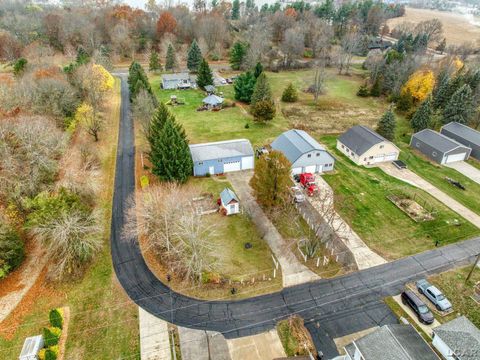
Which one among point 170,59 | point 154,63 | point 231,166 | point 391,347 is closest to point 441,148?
point 231,166

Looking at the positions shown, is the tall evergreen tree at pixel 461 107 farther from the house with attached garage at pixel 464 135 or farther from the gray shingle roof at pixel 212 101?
the gray shingle roof at pixel 212 101

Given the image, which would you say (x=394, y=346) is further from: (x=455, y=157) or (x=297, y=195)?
(x=455, y=157)

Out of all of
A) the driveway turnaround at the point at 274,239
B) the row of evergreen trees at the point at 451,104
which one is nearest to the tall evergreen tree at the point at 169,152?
the driveway turnaround at the point at 274,239

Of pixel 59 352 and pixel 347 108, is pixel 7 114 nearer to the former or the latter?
pixel 59 352

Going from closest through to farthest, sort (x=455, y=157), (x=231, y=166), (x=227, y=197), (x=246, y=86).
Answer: (x=227, y=197) < (x=231, y=166) < (x=455, y=157) < (x=246, y=86)

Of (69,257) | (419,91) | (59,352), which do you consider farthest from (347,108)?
(59,352)

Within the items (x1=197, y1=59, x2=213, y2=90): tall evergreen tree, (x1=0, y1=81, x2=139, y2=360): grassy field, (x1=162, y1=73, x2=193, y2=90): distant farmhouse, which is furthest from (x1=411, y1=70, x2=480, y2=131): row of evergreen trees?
(x1=0, y1=81, x2=139, y2=360): grassy field
